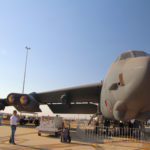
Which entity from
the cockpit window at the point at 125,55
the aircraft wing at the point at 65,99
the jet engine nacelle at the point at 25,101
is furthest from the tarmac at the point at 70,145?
the jet engine nacelle at the point at 25,101

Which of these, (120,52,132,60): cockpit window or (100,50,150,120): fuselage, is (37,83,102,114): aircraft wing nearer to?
(120,52,132,60): cockpit window

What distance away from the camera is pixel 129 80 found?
5199mm

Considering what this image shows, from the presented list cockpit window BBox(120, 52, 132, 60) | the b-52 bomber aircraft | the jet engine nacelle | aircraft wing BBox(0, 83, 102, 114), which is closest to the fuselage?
the b-52 bomber aircraft

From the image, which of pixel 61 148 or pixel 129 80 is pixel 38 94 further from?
pixel 129 80

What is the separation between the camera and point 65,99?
45.0ft

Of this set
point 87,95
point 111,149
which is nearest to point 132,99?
point 111,149

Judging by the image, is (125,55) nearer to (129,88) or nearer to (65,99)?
(129,88)

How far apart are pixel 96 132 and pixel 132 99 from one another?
6525 mm

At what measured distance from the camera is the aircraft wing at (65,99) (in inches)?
531

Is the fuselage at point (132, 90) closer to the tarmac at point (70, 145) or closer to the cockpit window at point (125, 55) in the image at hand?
the cockpit window at point (125, 55)

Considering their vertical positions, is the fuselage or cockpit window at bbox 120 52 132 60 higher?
cockpit window at bbox 120 52 132 60

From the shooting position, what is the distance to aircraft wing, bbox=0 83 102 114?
531 inches

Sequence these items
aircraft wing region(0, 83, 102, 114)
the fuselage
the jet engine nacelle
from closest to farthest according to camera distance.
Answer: the fuselage < aircraft wing region(0, 83, 102, 114) < the jet engine nacelle

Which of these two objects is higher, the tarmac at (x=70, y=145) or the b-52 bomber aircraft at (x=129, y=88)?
the b-52 bomber aircraft at (x=129, y=88)
